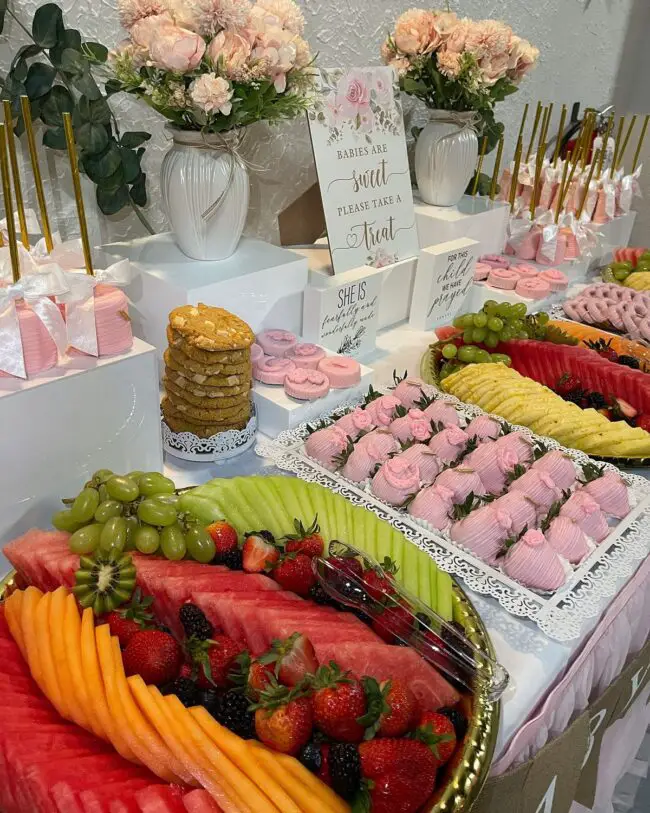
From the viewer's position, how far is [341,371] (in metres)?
1.83

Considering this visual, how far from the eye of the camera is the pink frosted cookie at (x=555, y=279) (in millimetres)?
2674

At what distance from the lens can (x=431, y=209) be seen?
2.63m

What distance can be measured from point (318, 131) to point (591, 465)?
3.90ft

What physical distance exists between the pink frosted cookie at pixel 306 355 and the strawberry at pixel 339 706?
1.02 meters

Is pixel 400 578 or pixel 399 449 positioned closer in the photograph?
pixel 400 578

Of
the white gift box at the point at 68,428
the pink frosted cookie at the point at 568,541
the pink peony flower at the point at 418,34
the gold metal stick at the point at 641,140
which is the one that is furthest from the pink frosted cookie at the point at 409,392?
the gold metal stick at the point at 641,140

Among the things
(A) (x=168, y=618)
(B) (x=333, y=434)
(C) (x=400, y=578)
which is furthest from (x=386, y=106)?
(A) (x=168, y=618)

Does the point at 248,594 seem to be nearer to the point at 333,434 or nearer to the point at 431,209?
the point at 333,434

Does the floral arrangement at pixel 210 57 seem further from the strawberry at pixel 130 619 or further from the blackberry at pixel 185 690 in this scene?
the blackberry at pixel 185 690

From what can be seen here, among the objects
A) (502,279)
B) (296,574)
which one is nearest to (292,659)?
(296,574)

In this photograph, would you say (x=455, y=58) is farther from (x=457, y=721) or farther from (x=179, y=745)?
(x=179, y=745)

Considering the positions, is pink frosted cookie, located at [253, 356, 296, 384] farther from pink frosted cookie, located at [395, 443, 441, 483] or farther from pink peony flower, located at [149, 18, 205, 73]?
pink peony flower, located at [149, 18, 205, 73]

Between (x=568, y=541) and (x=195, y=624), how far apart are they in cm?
76

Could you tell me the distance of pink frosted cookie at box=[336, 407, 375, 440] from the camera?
1.68 metres
